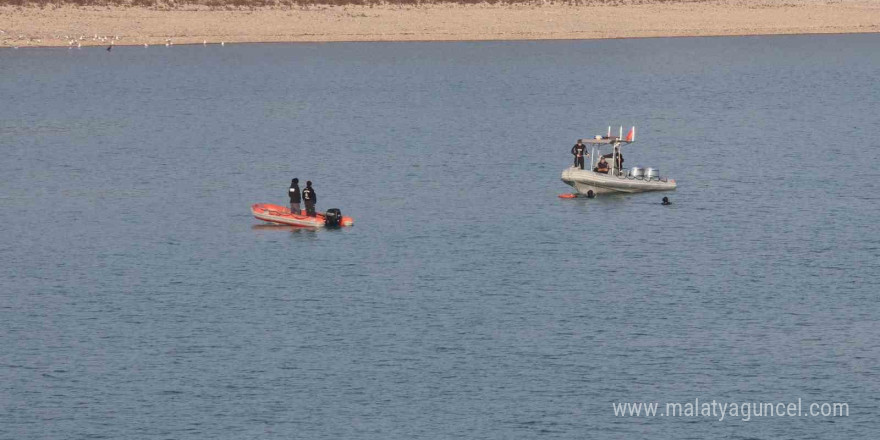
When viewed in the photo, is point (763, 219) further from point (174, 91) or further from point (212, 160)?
point (174, 91)

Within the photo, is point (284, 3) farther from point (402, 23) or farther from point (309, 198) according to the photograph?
point (309, 198)

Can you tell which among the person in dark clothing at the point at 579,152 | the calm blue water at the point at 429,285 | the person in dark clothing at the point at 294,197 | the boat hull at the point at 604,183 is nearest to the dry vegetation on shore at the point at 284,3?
the calm blue water at the point at 429,285

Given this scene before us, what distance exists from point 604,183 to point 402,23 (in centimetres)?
10130

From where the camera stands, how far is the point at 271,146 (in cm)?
10800

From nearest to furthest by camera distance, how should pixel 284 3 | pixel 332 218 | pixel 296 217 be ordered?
pixel 296 217
pixel 332 218
pixel 284 3

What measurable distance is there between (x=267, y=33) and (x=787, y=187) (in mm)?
98453

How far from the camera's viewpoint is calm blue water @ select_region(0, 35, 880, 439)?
4700 cm

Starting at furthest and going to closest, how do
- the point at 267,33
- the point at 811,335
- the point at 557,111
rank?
the point at 267,33 → the point at 557,111 → the point at 811,335

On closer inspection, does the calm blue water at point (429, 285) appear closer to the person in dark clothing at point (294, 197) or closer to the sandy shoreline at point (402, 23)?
the person in dark clothing at point (294, 197)

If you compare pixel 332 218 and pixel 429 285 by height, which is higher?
pixel 332 218

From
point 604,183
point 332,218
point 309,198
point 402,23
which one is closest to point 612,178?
point 604,183

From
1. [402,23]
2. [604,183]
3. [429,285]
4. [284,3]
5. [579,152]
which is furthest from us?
[284,3]

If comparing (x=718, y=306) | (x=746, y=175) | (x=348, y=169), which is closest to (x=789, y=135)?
(x=746, y=175)

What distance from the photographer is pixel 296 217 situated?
7112 cm
